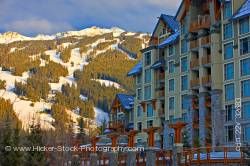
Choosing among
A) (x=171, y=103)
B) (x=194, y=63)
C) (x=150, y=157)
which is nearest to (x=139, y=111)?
(x=171, y=103)

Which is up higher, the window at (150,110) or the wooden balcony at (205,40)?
the wooden balcony at (205,40)

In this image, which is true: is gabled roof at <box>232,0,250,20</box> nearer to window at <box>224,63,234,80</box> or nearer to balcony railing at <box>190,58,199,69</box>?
window at <box>224,63,234,80</box>

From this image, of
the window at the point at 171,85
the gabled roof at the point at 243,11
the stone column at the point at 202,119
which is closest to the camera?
the gabled roof at the point at 243,11

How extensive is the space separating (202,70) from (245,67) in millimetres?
5318

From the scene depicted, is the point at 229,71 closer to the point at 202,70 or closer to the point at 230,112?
the point at 202,70

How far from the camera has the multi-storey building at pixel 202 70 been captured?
49.4 metres

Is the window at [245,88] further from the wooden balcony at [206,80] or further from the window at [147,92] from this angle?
the window at [147,92]

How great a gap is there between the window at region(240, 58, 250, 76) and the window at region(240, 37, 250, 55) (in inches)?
33.6

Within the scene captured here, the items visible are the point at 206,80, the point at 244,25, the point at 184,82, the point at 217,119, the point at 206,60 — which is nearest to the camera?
the point at 244,25

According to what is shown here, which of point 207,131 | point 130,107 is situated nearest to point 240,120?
point 207,131

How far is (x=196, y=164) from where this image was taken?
1271 inches

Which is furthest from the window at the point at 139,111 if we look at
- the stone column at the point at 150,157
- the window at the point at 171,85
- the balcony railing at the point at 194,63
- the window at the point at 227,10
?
the stone column at the point at 150,157

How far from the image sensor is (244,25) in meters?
49.6

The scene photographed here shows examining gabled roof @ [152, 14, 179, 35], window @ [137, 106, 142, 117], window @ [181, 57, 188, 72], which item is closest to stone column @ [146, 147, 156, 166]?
window @ [181, 57, 188, 72]
